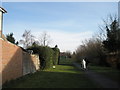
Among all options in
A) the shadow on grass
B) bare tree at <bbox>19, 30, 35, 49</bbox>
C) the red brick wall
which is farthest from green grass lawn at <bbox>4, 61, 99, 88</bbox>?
bare tree at <bbox>19, 30, 35, 49</bbox>

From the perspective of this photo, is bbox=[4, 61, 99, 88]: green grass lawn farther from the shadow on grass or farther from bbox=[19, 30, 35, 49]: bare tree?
bbox=[19, 30, 35, 49]: bare tree

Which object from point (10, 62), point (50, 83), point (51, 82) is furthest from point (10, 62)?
point (51, 82)

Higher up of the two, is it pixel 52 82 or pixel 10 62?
pixel 10 62

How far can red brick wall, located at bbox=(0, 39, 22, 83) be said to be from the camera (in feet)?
34.7

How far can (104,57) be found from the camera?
3644cm

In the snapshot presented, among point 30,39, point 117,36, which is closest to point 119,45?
point 117,36

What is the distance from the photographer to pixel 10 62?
11.6 meters

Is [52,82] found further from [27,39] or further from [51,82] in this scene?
[27,39]

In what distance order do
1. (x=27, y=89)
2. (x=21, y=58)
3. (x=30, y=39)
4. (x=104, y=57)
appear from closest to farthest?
(x=27, y=89) → (x=21, y=58) → (x=104, y=57) → (x=30, y=39)

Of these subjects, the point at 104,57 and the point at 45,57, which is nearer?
the point at 45,57

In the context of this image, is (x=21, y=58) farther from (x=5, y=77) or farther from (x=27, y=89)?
(x=27, y=89)

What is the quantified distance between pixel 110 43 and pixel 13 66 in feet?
43.4

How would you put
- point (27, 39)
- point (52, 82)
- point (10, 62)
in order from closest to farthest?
point (10, 62) → point (52, 82) → point (27, 39)

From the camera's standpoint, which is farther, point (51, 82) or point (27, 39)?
point (27, 39)
